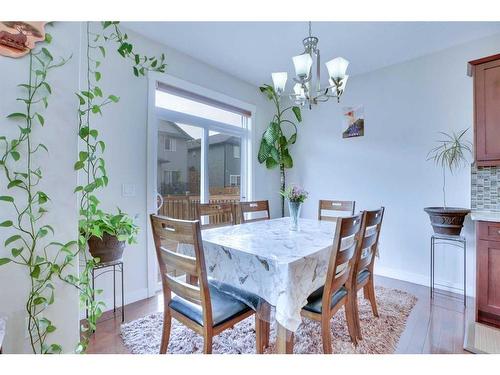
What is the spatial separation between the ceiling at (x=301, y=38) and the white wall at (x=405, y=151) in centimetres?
21

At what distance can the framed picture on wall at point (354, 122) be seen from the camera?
3.36 metres

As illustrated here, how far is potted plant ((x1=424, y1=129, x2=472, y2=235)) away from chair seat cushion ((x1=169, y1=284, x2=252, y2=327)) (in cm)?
210

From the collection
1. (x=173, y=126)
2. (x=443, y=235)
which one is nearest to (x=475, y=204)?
(x=443, y=235)

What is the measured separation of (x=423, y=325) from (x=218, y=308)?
1.74m

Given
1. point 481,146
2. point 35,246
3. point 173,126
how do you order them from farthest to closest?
point 173,126, point 481,146, point 35,246

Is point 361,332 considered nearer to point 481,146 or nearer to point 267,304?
point 267,304

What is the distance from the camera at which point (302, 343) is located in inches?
70.1

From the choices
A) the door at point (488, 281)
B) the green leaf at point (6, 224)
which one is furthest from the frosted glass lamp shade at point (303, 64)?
the door at point (488, 281)

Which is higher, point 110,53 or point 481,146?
point 110,53

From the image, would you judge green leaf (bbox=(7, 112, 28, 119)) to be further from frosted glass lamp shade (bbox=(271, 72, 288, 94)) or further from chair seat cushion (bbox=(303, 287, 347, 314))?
chair seat cushion (bbox=(303, 287, 347, 314))

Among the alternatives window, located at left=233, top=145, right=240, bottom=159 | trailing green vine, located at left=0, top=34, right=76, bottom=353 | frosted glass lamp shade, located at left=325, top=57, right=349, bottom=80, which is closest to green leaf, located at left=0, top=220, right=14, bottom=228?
trailing green vine, located at left=0, top=34, right=76, bottom=353

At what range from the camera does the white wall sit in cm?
269

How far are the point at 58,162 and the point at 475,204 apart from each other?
11.5 feet

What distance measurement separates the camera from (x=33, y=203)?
117 centimetres
